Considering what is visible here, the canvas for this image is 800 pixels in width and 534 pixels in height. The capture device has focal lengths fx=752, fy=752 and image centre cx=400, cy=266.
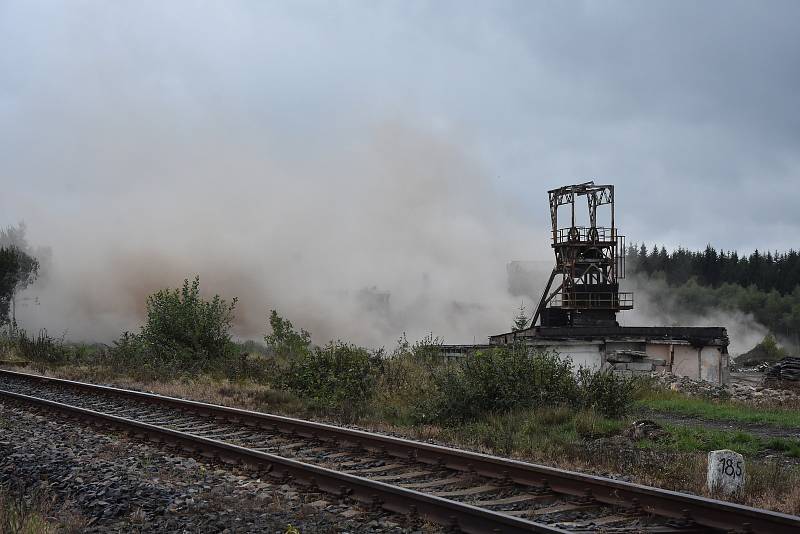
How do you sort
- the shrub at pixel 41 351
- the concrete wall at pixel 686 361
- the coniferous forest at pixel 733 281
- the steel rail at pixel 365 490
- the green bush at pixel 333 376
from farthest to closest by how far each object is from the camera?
the coniferous forest at pixel 733 281, the concrete wall at pixel 686 361, the shrub at pixel 41 351, the green bush at pixel 333 376, the steel rail at pixel 365 490

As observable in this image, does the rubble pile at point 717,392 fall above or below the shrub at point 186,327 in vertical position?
below

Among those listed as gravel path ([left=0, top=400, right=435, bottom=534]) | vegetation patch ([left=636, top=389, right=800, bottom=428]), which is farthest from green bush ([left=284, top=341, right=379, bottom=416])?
vegetation patch ([left=636, top=389, right=800, bottom=428])

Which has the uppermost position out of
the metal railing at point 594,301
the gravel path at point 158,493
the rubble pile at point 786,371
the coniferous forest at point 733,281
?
the coniferous forest at point 733,281

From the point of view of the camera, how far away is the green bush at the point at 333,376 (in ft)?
48.9

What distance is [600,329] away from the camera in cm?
2909

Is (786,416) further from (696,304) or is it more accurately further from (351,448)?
(696,304)

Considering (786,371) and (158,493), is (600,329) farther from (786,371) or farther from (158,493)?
(158,493)

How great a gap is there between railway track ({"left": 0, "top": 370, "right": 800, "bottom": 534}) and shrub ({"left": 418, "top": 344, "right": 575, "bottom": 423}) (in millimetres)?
3035

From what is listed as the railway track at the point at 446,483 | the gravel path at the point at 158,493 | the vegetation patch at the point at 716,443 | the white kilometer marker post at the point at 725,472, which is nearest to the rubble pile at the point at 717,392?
the vegetation patch at the point at 716,443

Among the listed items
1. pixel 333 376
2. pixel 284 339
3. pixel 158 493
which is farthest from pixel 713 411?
pixel 284 339

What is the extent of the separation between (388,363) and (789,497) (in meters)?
10.9

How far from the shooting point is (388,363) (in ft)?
57.0

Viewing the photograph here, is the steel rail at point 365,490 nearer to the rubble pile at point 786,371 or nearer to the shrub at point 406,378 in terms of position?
the shrub at point 406,378

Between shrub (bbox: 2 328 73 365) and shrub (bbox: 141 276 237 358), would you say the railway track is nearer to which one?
shrub (bbox: 141 276 237 358)
